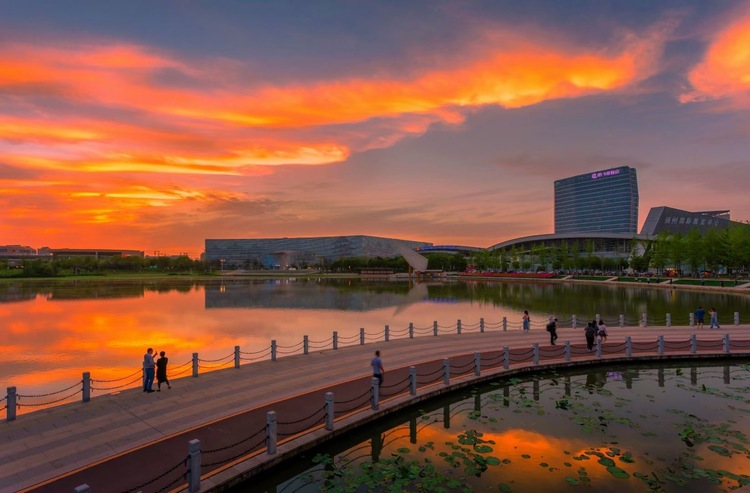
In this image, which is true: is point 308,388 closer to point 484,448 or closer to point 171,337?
point 484,448

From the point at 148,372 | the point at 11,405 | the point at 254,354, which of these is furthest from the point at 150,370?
the point at 254,354

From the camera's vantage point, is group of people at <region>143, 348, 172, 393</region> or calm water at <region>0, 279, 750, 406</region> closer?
group of people at <region>143, 348, 172, 393</region>

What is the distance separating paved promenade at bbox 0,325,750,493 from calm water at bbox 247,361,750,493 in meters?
2.29

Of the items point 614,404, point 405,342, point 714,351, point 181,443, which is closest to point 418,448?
point 181,443

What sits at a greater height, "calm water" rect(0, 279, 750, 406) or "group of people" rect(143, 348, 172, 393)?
"group of people" rect(143, 348, 172, 393)

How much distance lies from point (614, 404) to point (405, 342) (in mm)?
11667

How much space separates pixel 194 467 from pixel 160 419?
4.59 m

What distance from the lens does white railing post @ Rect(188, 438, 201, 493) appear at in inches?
345

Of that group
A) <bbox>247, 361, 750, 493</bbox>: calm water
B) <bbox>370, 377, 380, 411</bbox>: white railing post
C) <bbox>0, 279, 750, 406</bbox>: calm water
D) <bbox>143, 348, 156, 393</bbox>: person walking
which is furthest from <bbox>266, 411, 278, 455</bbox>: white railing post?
<bbox>0, 279, 750, 406</bbox>: calm water

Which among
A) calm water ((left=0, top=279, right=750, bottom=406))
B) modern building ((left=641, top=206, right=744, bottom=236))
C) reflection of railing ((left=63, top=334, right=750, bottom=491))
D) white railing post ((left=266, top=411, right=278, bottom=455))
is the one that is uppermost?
modern building ((left=641, top=206, right=744, bottom=236))

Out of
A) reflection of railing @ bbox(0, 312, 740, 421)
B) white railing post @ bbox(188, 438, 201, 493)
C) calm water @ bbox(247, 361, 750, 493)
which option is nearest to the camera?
white railing post @ bbox(188, 438, 201, 493)

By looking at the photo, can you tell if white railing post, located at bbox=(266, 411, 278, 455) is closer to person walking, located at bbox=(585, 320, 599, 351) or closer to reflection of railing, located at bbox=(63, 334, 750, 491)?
reflection of railing, located at bbox=(63, 334, 750, 491)

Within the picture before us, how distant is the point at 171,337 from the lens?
2938 cm

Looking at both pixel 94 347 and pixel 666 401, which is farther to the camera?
pixel 94 347
